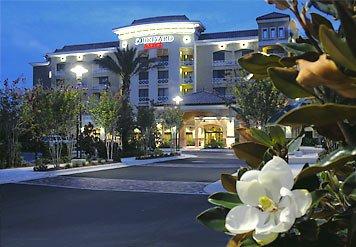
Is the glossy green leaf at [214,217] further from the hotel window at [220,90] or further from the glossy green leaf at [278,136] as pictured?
the hotel window at [220,90]

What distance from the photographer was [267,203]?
868 millimetres

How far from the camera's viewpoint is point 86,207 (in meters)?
9.59

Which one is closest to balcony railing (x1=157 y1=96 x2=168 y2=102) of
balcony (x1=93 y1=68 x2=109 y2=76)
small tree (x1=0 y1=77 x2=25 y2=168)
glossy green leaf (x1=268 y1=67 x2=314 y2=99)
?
balcony (x1=93 y1=68 x2=109 y2=76)

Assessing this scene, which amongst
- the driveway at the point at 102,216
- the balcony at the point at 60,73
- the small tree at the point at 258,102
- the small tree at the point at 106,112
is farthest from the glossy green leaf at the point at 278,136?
the balcony at the point at 60,73

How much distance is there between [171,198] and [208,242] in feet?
16.1

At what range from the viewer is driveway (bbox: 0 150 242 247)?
645cm

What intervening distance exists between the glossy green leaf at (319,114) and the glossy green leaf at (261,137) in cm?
23

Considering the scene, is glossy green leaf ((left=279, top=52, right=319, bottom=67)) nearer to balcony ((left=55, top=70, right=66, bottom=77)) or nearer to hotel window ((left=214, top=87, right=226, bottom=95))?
hotel window ((left=214, top=87, right=226, bottom=95))

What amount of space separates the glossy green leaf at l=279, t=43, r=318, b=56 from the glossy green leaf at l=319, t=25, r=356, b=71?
11.2 inches

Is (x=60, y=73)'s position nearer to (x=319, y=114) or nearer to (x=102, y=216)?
(x=102, y=216)

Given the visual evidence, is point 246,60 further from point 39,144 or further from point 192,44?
point 192,44

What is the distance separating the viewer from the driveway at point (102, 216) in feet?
21.2

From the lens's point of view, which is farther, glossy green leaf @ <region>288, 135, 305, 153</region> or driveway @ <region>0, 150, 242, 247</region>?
driveway @ <region>0, 150, 242, 247</region>

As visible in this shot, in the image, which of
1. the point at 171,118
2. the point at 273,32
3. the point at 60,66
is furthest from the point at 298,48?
the point at 60,66
